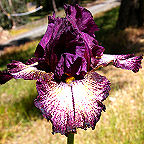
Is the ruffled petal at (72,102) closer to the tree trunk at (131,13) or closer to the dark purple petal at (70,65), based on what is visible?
the dark purple petal at (70,65)

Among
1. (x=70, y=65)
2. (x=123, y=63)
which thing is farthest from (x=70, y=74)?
(x=123, y=63)

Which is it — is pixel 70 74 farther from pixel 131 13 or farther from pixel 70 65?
pixel 131 13

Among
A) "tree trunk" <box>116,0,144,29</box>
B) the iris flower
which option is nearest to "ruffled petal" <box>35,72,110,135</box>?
the iris flower

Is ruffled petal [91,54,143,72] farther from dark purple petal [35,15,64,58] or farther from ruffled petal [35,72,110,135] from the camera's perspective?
dark purple petal [35,15,64,58]

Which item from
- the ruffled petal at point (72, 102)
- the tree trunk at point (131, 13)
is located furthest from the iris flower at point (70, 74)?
the tree trunk at point (131, 13)

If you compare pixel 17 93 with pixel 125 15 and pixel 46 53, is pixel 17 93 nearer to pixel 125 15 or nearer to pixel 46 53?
pixel 46 53

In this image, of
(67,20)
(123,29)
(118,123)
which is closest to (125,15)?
(123,29)
